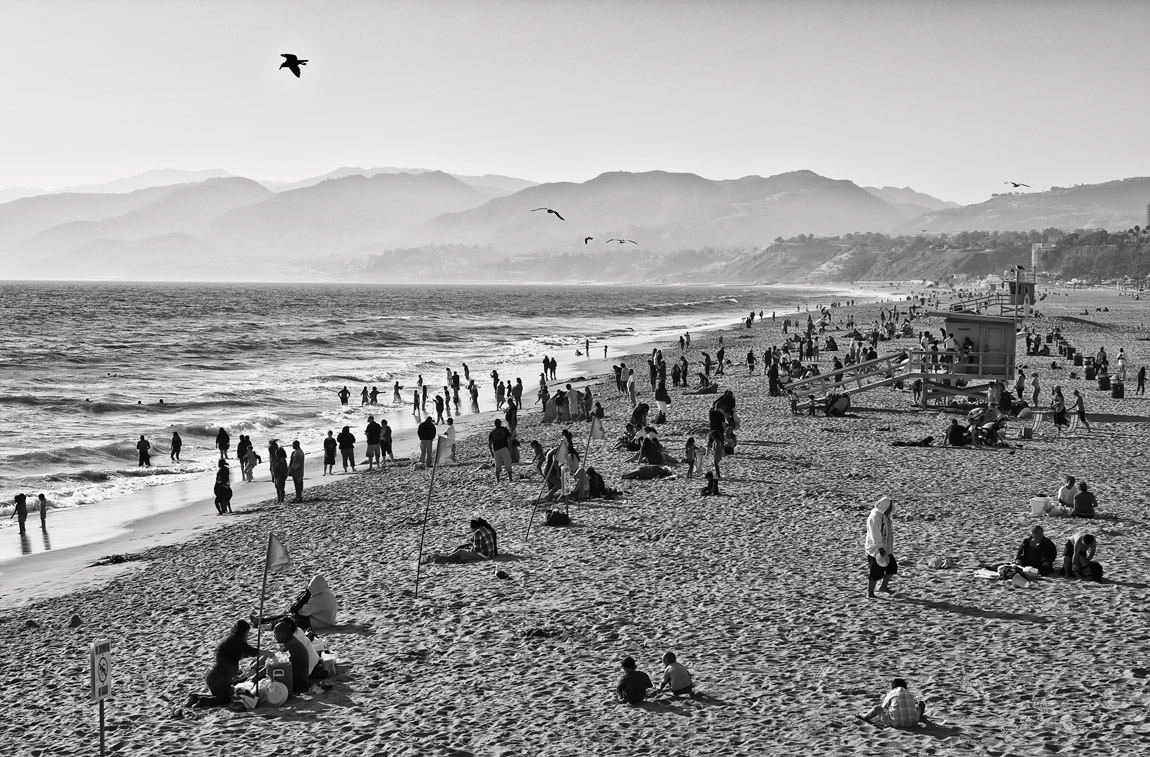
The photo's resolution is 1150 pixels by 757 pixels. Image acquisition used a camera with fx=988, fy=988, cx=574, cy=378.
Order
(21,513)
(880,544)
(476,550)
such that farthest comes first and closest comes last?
1. (21,513)
2. (476,550)
3. (880,544)

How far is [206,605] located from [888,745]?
8.79 meters

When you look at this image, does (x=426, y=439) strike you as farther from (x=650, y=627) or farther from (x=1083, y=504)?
(x=1083, y=504)

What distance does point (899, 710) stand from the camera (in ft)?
26.2

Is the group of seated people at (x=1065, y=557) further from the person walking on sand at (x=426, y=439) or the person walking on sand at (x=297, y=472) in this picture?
A: the person walking on sand at (x=297, y=472)

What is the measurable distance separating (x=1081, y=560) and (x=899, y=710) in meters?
5.05

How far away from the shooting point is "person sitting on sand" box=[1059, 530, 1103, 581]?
11.6m

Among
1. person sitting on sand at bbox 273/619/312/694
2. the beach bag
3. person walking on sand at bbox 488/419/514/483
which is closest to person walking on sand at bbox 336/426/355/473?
person walking on sand at bbox 488/419/514/483

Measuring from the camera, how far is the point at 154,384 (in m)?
46.8

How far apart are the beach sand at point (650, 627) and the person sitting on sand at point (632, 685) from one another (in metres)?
0.15

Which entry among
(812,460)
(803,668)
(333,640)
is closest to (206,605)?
(333,640)

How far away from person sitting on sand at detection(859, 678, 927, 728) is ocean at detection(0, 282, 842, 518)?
18959 mm

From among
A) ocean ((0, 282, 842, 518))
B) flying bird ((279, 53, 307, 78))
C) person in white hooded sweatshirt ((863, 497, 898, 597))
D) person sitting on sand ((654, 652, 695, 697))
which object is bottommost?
ocean ((0, 282, 842, 518))

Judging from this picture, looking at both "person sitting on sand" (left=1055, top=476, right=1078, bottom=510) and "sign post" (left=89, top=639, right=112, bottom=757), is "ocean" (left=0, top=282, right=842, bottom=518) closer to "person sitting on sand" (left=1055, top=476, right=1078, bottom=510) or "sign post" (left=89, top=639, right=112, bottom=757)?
"sign post" (left=89, top=639, right=112, bottom=757)

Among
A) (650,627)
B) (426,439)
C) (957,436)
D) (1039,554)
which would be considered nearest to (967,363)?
(957,436)
